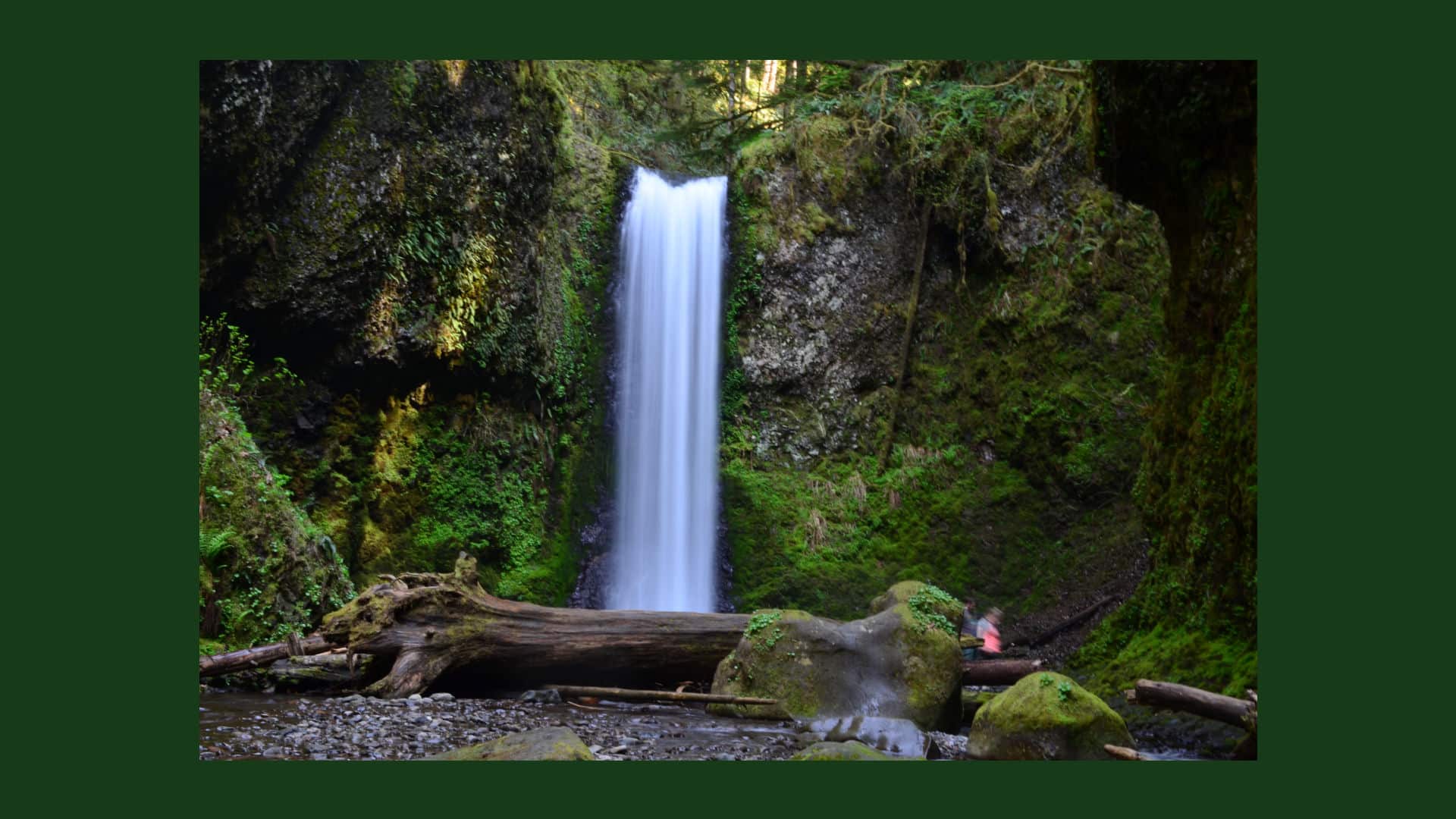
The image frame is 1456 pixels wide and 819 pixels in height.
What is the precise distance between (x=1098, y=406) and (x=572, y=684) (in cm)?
788

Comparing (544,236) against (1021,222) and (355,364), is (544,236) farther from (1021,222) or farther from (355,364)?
(1021,222)

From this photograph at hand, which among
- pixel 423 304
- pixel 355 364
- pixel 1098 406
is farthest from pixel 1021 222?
pixel 355 364

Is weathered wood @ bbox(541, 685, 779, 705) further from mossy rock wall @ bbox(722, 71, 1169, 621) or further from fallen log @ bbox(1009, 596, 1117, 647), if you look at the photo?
fallen log @ bbox(1009, 596, 1117, 647)

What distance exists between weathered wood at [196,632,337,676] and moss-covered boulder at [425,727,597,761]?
7.28ft

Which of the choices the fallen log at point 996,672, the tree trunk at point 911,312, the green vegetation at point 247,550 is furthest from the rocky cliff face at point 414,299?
the fallen log at point 996,672

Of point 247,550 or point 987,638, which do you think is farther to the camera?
point 987,638

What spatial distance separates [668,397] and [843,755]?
27.5 feet

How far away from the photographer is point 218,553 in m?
6.87

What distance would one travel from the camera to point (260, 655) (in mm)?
6594

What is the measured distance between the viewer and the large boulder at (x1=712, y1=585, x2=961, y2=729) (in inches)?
255

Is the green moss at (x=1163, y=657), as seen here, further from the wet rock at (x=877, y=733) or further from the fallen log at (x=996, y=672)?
the wet rock at (x=877, y=733)

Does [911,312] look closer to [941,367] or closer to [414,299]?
[941,367]

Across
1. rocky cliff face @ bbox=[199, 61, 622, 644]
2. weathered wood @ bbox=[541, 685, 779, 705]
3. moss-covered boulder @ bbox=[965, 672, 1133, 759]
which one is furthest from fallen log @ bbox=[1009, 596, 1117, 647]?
moss-covered boulder @ bbox=[965, 672, 1133, 759]

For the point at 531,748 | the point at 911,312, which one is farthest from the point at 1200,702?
the point at 911,312
